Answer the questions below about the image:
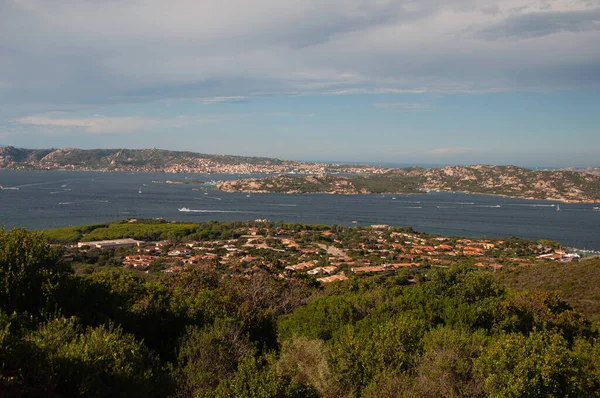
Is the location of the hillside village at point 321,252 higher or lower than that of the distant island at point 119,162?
lower

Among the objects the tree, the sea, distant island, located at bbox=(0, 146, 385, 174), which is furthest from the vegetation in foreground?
distant island, located at bbox=(0, 146, 385, 174)

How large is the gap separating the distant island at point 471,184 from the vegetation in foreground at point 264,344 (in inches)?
3545

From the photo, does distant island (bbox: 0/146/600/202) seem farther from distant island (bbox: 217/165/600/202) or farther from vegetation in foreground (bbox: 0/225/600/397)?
vegetation in foreground (bbox: 0/225/600/397)

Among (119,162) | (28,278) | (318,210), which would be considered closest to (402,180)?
(318,210)

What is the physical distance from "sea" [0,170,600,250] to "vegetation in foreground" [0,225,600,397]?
42.3m

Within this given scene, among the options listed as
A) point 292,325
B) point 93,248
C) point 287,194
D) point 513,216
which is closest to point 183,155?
point 287,194

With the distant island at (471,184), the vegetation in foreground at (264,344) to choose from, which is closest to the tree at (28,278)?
the vegetation in foreground at (264,344)

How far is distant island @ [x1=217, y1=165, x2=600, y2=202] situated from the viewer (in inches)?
3720

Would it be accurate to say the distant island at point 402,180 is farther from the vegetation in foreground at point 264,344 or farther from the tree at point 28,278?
the tree at point 28,278

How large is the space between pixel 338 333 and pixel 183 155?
197 m

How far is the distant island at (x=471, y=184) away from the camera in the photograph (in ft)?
310

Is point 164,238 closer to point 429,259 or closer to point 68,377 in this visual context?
point 429,259

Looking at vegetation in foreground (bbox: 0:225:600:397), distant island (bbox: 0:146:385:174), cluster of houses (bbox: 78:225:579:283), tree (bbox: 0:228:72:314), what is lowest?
cluster of houses (bbox: 78:225:579:283)

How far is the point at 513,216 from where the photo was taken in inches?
2726
